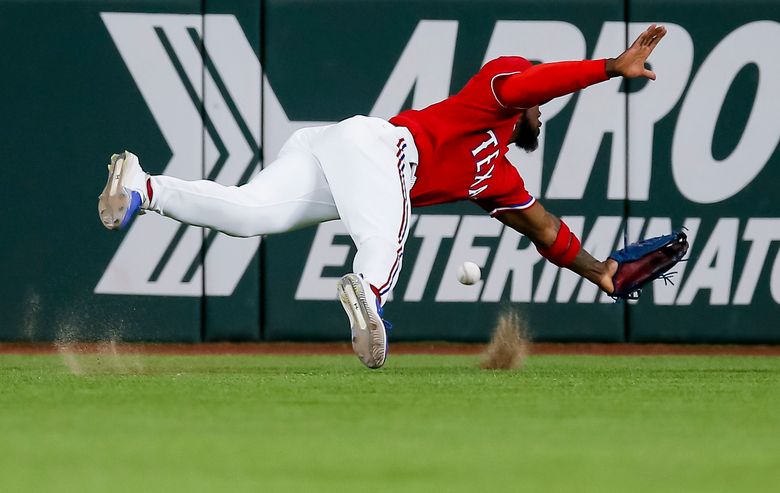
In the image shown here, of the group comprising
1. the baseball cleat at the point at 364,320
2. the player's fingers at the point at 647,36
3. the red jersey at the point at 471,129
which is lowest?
the baseball cleat at the point at 364,320

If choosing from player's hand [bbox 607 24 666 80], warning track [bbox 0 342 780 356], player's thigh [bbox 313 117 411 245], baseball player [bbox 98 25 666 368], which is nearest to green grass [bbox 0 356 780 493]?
baseball player [bbox 98 25 666 368]

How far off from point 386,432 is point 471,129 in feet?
7.78

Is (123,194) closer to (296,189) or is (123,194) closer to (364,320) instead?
(296,189)

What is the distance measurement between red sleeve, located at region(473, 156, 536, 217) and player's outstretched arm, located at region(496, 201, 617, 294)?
5 cm

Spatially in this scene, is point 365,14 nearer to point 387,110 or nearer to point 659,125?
point 387,110

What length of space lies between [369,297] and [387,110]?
150 inches

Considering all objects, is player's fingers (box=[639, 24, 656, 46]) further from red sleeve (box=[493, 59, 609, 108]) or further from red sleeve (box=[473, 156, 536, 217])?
red sleeve (box=[473, 156, 536, 217])

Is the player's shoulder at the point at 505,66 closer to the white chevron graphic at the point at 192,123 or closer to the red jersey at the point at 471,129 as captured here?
the red jersey at the point at 471,129

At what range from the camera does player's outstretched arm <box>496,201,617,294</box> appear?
6.95 m

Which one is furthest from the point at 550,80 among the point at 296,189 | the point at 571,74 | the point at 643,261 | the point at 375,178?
the point at 643,261

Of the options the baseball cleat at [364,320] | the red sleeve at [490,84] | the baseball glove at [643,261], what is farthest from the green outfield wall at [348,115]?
the baseball cleat at [364,320]

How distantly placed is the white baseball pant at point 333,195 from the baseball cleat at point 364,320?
5.5 inches

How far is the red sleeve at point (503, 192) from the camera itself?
6582 mm

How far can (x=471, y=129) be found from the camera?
631 centimetres
